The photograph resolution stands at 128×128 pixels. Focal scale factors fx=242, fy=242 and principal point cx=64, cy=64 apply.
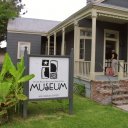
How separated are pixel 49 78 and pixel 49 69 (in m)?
0.28

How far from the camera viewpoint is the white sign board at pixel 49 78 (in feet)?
23.6

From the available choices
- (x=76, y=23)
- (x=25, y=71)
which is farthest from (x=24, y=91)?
(x=76, y=23)

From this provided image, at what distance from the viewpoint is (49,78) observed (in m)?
7.42

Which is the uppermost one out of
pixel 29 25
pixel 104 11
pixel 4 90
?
pixel 29 25

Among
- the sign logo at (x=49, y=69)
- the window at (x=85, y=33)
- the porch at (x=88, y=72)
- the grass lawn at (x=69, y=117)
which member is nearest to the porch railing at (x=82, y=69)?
the porch at (x=88, y=72)

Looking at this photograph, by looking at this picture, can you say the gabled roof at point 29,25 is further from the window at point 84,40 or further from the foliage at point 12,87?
the foliage at point 12,87

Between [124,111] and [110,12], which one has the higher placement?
[110,12]

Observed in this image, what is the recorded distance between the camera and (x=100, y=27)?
49.1 feet

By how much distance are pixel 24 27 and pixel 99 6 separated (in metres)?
11.4

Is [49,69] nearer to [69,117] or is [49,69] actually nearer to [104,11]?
[69,117]

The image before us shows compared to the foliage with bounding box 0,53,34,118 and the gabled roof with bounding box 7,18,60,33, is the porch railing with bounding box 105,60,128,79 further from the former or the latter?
the gabled roof with bounding box 7,18,60,33

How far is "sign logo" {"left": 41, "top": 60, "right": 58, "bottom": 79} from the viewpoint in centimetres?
735

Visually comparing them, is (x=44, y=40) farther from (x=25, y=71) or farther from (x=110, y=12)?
(x=25, y=71)

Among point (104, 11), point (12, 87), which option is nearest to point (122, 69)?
point (104, 11)
